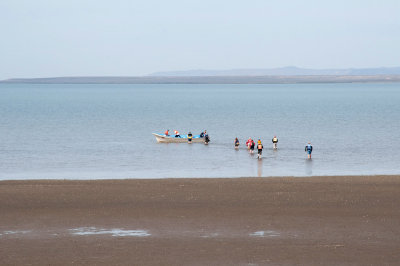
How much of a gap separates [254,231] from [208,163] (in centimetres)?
2311

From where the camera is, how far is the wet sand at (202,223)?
52.1ft

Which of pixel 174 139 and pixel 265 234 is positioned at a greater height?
pixel 265 234

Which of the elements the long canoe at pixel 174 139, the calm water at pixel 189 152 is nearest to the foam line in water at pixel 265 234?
the calm water at pixel 189 152

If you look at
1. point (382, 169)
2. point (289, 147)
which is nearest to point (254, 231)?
point (382, 169)

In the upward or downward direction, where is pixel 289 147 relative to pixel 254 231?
downward

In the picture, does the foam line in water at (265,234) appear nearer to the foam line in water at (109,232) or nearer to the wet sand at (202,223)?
the wet sand at (202,223)

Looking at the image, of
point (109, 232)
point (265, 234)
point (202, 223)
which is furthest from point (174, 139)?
point (265, 234)

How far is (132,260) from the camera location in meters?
15.6

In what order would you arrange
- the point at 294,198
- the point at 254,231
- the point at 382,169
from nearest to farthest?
the point at 254,231 < the point at 294,198 < the point at 382,169

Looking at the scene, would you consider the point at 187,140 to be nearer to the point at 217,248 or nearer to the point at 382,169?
the point at 382,169

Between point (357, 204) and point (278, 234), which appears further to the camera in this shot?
point (357, 204)

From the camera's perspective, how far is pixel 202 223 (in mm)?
19297

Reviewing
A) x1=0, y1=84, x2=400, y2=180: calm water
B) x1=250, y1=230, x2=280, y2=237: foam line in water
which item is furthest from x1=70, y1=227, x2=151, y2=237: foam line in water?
x1=0, y1=84, x2=400, y2=180: calm water

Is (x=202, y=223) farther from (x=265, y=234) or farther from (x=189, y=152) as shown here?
(x=189, y=152)
